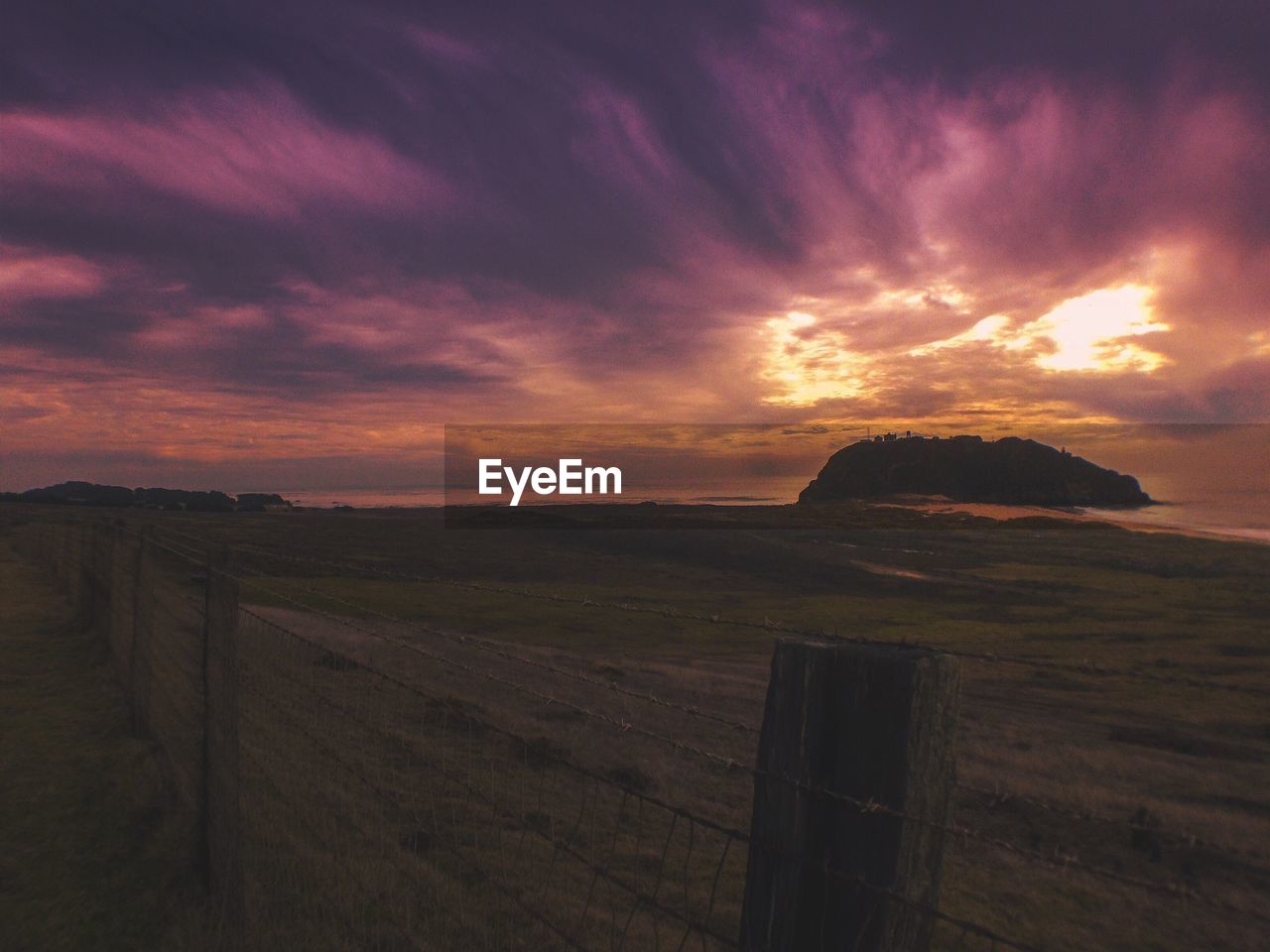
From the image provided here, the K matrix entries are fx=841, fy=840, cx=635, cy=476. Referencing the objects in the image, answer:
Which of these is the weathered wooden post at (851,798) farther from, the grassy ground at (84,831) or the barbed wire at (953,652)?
the grassy ground at (84,831)

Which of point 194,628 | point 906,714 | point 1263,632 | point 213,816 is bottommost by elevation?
point 1263,632

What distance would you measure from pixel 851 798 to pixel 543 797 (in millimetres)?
6341

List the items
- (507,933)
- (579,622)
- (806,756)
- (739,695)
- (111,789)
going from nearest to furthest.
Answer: (806,756)
(507,933)
(111,789)
(739,695)
(579,622)

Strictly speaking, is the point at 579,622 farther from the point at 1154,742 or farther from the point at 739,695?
the point at 1154,742

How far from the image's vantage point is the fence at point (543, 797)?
2045mm

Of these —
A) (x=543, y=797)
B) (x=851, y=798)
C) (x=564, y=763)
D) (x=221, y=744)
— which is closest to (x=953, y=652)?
(x=851, y=798)

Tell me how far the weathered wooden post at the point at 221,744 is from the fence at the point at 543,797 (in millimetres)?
19

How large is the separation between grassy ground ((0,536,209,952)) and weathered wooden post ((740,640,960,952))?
12.6 ft

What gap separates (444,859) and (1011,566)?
42.3 meters

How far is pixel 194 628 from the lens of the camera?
20.0 ft

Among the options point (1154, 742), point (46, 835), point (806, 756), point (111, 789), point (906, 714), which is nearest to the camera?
point (906, 714)

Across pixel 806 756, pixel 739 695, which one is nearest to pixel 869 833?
pixel 806 756

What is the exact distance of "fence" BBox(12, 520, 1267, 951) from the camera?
2.04 m

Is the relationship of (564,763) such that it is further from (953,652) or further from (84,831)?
(84,831)
